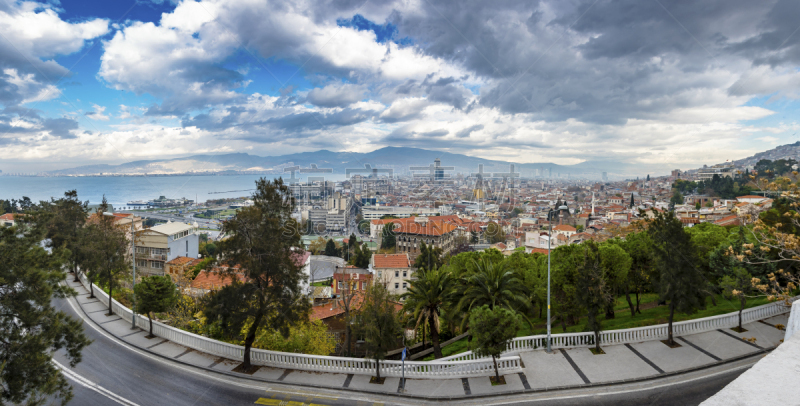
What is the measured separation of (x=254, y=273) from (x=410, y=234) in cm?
5591

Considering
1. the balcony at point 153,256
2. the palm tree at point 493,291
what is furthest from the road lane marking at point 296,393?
the balcony at point 153,256

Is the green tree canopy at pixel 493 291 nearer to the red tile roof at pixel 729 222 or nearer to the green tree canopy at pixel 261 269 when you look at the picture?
the green tree canopy at pixel 261 269

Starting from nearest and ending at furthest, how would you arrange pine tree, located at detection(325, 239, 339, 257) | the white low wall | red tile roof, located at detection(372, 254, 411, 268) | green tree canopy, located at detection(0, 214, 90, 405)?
the white low wall
green tree canopy, located at detection(0, 214, 90, 405)
red tile roof, located at detection(372, 254, 411, 268)
pine tree, located at detection(325, 239, 339, 257)

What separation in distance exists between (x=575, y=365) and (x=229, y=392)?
1104 centimetres

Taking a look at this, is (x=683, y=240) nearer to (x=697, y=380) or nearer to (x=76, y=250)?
(x=697, y=380)

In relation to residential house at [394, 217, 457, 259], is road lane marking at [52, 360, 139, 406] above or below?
above

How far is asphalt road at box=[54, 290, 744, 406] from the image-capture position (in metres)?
10.4

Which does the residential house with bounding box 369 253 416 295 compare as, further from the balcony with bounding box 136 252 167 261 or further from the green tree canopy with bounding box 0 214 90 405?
the green tree canopy with bounding box 0 214 90 405

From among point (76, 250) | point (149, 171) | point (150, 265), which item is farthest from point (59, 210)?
point (149, 171)

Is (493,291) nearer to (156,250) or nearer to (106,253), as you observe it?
(106,253)

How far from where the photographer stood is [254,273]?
12.6m

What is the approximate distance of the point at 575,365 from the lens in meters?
12.3

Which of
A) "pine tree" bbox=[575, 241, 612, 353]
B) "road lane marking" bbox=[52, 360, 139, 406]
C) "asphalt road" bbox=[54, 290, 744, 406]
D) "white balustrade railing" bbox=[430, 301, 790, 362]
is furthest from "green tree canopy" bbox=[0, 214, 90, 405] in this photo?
"pine tree" bbox=[575, 241, 612, 353]

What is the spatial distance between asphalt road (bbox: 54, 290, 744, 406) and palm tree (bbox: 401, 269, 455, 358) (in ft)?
16.1
